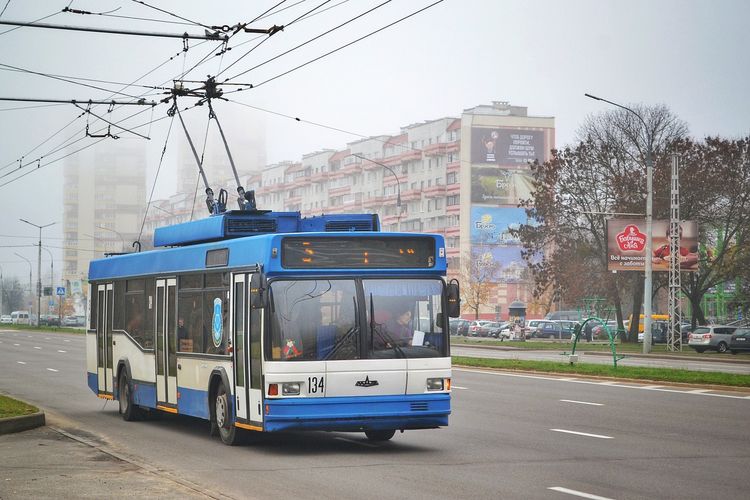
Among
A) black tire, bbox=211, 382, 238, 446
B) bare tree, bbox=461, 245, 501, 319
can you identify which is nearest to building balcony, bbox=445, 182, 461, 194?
bare tree, bbox=461, 245, 501, 319

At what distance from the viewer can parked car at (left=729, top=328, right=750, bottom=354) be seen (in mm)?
57372

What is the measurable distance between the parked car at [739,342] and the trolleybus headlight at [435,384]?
4628 cm

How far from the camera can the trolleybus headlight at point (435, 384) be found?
1398 centimetres

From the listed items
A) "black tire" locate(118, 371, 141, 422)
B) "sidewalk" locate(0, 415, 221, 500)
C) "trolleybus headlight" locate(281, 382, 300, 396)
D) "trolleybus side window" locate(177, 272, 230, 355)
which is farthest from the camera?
"black tire" locate(118, 371, 141, 422)

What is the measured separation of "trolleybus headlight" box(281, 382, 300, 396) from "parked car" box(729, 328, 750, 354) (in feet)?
155

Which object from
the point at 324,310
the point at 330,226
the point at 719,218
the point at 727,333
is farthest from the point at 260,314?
the point at 719,218

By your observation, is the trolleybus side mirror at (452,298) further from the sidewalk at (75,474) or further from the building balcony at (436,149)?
the building balcony at (436,149)

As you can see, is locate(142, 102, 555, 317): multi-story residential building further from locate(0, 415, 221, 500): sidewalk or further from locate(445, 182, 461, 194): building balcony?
locate(0, 415, 221, 500): sidewalk

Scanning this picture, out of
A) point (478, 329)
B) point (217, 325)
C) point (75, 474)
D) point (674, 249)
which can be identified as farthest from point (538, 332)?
point (75, 474)

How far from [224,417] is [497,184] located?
4485 inches

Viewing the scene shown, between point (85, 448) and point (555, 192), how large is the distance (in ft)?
189

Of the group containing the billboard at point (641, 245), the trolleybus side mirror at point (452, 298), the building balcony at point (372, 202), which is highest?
the building balcony at point (372, 202)

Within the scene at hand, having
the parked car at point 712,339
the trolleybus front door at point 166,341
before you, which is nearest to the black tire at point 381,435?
the trolleybus front door at point 166,341

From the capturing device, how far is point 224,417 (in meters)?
15.0
